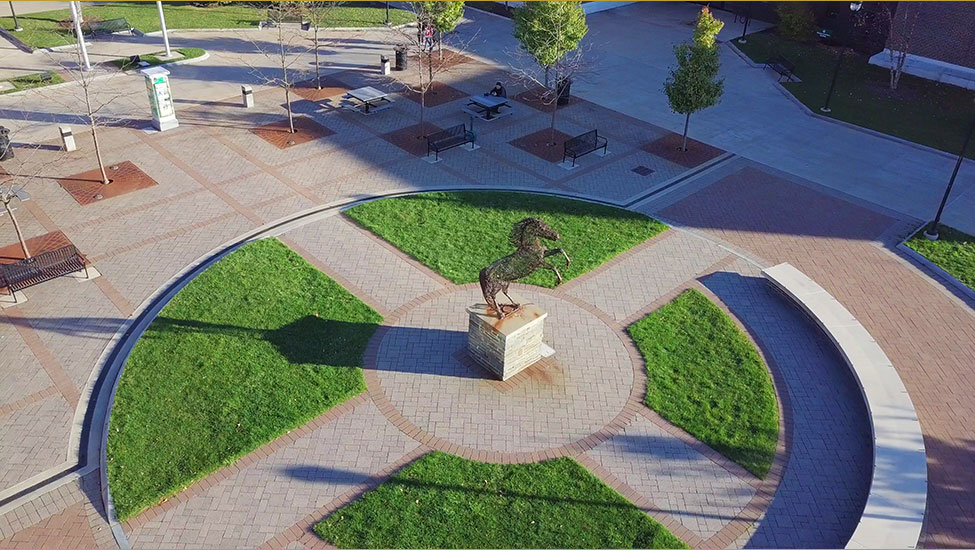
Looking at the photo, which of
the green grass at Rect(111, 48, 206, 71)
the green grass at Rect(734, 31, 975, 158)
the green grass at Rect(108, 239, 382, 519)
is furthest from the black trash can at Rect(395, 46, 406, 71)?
the green grass at Rect(734, 31, 975, 158)

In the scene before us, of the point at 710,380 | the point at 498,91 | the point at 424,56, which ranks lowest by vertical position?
the point at 710,380

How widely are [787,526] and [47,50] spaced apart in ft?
111

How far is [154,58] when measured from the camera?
30.9 meters

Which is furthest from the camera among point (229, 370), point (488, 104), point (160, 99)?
point (488, 104)

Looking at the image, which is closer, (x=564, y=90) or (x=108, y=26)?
(x=564, y=90)

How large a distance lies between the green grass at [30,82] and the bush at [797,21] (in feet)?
110

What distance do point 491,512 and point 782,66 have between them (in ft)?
91.3

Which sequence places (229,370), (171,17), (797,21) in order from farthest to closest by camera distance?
(171,17) → (797,21) → (229,370)

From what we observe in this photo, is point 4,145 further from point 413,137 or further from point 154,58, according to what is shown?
point 413,137

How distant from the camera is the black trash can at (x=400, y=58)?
30734 millimetres

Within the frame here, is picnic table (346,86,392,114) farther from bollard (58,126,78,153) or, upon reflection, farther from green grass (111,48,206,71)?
bollard (58,126,78,153)

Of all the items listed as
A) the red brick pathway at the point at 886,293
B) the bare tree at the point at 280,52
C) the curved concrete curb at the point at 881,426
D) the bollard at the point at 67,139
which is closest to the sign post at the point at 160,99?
the bollard at the point at 67,139

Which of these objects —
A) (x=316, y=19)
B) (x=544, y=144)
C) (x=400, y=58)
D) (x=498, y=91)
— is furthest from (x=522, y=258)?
(x=316, y=19)

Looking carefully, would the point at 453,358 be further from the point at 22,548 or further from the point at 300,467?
the point at 22,548
